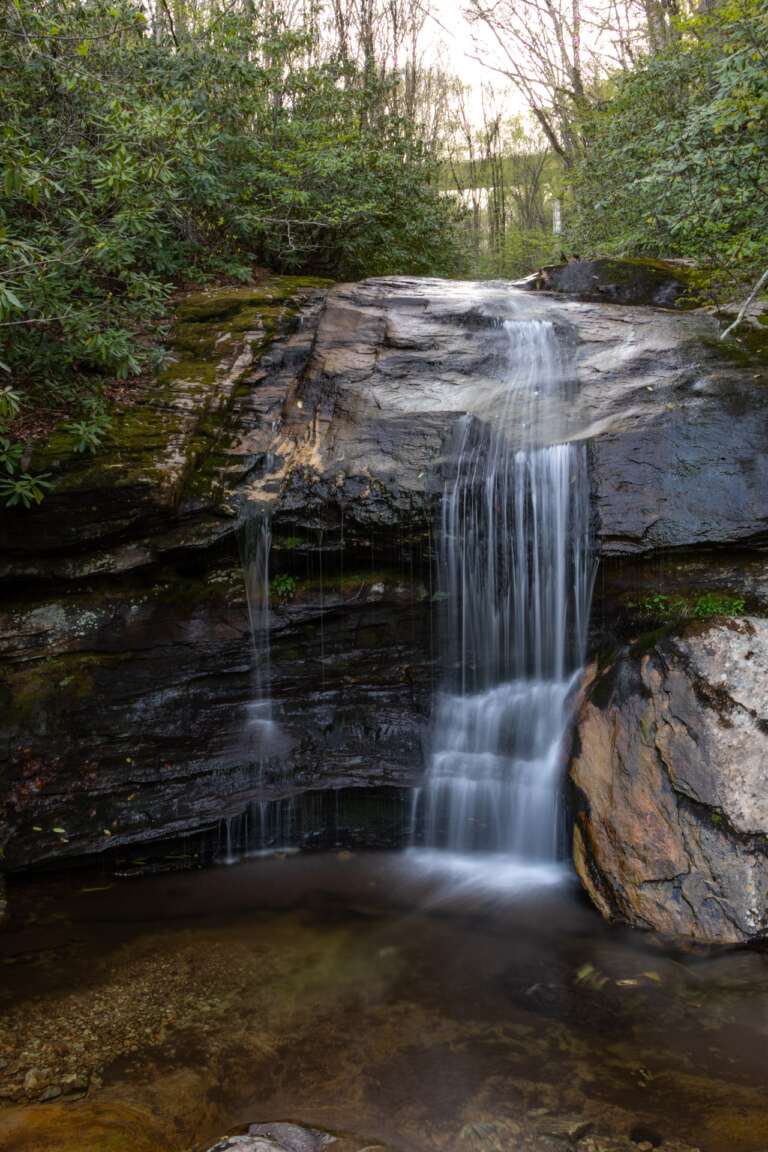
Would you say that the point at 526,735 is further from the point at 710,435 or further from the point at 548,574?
the point at 710,435

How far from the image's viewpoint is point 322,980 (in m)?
4.58

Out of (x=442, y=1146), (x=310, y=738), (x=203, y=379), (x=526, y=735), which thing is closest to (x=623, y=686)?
(x=526, y=735)

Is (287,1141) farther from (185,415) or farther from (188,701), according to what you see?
(185,415)

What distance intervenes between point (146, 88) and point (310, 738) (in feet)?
22.8

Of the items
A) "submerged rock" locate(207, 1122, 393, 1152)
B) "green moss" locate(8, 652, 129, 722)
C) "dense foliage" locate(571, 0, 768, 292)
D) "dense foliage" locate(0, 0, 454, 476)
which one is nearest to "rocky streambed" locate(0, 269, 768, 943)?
"green moss" locate(8, 652, 129, 722)

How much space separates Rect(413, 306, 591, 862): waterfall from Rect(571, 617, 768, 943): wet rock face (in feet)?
2.35

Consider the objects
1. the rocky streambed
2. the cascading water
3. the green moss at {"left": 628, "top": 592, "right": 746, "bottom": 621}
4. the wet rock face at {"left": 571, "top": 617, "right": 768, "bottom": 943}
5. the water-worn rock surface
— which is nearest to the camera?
the water-worn rock surface

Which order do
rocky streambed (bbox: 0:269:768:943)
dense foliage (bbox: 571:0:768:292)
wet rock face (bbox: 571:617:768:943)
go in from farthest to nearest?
dense foliage (bbox: 571:0:768:292), rocky streambed (bbox: 0:269:768:943), wet rock face (bbox: 571:617:768:943)

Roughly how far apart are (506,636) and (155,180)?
201 inches

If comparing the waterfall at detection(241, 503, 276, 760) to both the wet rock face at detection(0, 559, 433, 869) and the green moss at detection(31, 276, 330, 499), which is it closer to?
the wet rock face at detection(0, 559, 433, 869)

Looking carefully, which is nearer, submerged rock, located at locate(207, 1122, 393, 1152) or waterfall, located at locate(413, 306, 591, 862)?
submerged rock, located at locate(207, 1122, 393, 1152)

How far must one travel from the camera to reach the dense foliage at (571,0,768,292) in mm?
6062

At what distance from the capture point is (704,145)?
24.4 ft

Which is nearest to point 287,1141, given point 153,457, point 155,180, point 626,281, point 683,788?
point 683,788
